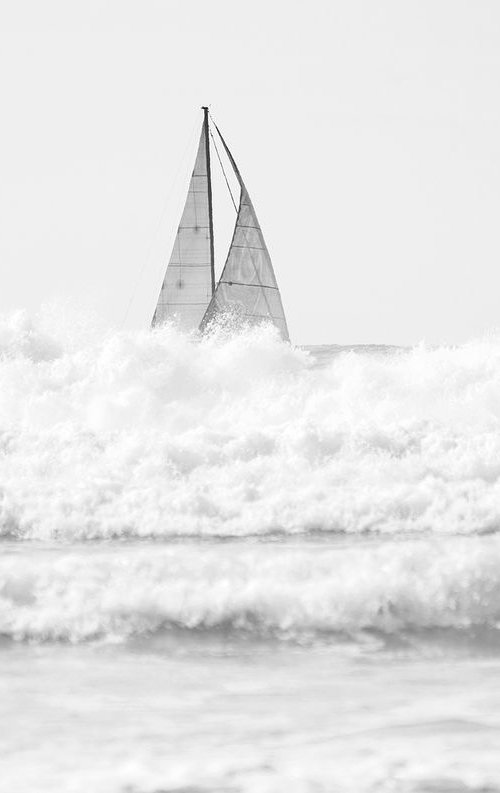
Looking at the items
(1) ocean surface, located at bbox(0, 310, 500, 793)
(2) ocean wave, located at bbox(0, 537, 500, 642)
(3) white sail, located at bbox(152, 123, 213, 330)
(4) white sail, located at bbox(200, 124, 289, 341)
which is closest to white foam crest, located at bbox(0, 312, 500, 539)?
(1) ocean surface, located at bbox(0, 310, 500, 793)

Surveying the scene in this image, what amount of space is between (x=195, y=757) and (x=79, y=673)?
1573 mm

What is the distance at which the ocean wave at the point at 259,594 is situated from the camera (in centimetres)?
682

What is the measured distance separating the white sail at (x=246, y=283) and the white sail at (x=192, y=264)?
1.35 m

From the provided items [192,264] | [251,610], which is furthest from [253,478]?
[192,264]

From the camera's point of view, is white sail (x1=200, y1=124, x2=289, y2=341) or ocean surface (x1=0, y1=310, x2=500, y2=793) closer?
ocean surface (x1=0, y1=310, x2=500, y2=793)

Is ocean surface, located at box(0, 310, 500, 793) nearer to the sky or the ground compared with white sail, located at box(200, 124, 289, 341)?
nearer to the ground

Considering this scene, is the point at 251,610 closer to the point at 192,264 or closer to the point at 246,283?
the point at 246,283

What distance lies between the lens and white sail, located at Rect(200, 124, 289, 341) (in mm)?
24094

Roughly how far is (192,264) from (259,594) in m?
19.0

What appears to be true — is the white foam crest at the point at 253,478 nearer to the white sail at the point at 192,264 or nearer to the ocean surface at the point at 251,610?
the ocean surface at the point at 251,610

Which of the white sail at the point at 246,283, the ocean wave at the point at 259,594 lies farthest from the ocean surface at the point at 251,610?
the white sail at the point at 246,283

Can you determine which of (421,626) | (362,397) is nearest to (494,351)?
(362,397)

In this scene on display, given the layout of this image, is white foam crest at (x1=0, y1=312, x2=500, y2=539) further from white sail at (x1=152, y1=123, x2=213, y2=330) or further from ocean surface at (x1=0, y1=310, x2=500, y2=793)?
white sail at (x1=152, y1=123, x2=213, y2=330)

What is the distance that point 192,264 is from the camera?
25.6 m
